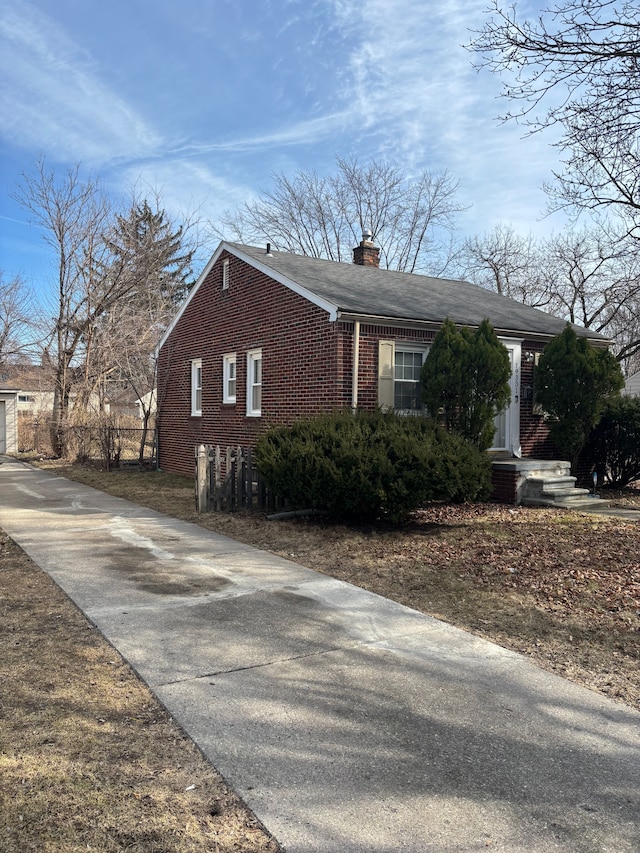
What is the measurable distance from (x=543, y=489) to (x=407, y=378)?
3.16m

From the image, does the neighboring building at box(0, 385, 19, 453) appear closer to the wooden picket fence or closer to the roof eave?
the wooden picket fence

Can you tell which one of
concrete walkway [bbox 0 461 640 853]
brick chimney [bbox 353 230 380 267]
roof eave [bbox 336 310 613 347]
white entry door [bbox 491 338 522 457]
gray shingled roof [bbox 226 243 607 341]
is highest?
brick chimney [bbox 353 230 380 267]

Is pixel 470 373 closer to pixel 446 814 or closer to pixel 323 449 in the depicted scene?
pixel 323 449

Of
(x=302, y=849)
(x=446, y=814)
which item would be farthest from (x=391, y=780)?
(x=302, y=849)

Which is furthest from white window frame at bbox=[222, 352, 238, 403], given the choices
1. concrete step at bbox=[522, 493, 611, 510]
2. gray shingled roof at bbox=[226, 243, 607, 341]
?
concrete step at bbox=[522, 493, 611, 510]

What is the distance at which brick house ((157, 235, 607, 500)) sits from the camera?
1128cm

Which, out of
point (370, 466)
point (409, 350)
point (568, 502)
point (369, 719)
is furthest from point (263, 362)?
point (369, 719)

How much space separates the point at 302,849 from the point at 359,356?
923 cm

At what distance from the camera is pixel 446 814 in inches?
104

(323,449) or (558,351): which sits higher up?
(558,351)

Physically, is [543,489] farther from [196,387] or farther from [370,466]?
[196,387]

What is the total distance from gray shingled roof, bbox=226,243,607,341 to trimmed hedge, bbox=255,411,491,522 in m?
2.82

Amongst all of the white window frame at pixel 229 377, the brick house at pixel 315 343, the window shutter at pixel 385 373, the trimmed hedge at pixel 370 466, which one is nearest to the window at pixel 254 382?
the brick house at pixel 315 343

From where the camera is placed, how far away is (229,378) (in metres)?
14.9
